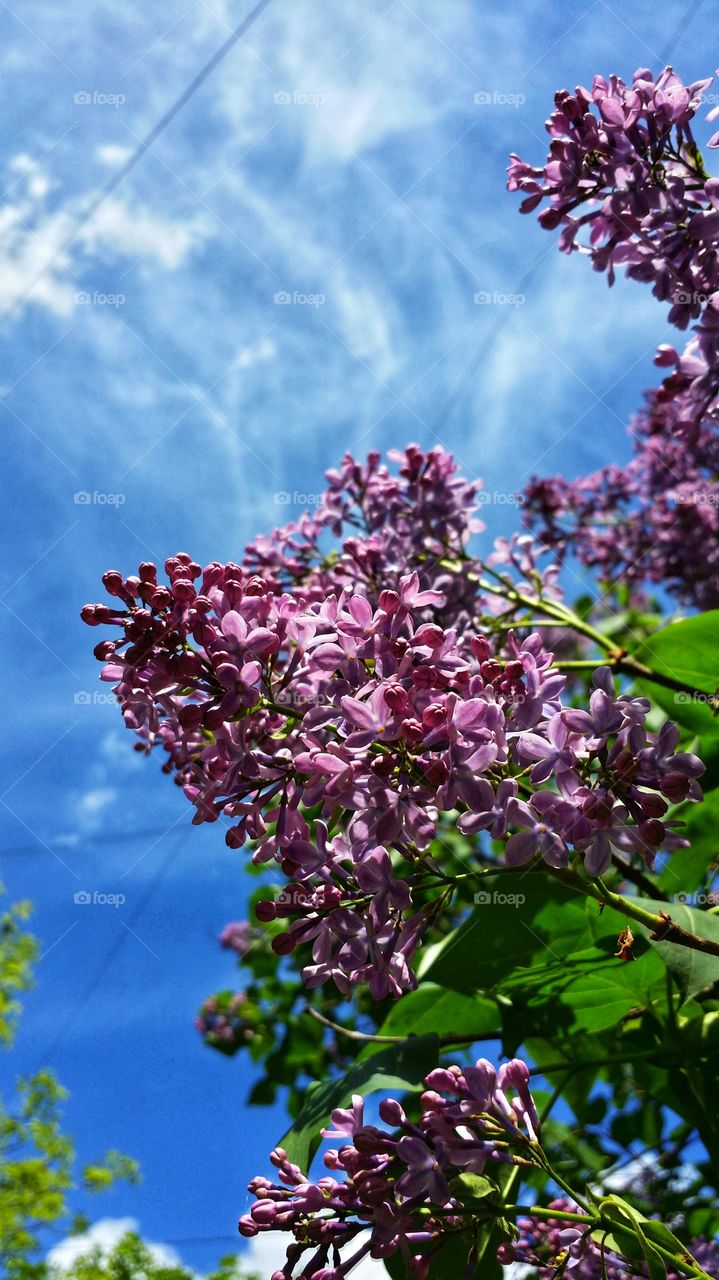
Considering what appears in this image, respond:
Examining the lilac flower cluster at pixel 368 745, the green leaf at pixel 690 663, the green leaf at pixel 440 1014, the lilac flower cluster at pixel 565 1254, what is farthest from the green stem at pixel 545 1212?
the green leaf at pixel 690 663

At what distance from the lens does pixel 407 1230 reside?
924mm

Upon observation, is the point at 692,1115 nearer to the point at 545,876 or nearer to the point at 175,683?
the point at 545,876

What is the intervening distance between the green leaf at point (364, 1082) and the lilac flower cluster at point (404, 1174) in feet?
0.60

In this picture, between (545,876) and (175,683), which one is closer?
(175,683)

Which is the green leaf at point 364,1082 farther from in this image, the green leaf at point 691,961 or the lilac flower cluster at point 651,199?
the lilac flower cluster at point 651,199

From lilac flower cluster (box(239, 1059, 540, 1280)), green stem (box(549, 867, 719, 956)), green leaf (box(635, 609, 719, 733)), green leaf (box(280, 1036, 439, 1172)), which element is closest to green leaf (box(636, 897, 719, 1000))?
green stem (box(549, 867, 719, 956))

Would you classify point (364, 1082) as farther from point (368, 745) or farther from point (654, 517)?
point (654, 517)

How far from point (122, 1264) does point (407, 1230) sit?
7850 mm

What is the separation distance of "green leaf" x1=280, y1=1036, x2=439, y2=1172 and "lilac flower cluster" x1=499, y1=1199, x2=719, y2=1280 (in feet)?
0.71

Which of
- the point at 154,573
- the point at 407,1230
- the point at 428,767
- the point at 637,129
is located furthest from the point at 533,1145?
the point at 637,129

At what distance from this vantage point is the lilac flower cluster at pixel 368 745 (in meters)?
0.88

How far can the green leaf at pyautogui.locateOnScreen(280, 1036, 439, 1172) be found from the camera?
3.92 ft

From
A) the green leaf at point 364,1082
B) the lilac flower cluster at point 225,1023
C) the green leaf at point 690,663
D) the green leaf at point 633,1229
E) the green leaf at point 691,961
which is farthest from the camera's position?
the lilac flower cluster at point 225,1023

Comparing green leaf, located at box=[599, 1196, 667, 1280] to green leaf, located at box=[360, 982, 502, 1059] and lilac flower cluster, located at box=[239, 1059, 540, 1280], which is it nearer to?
lilac flower cluster, located at box=[239, 1059, 540, 1280]
